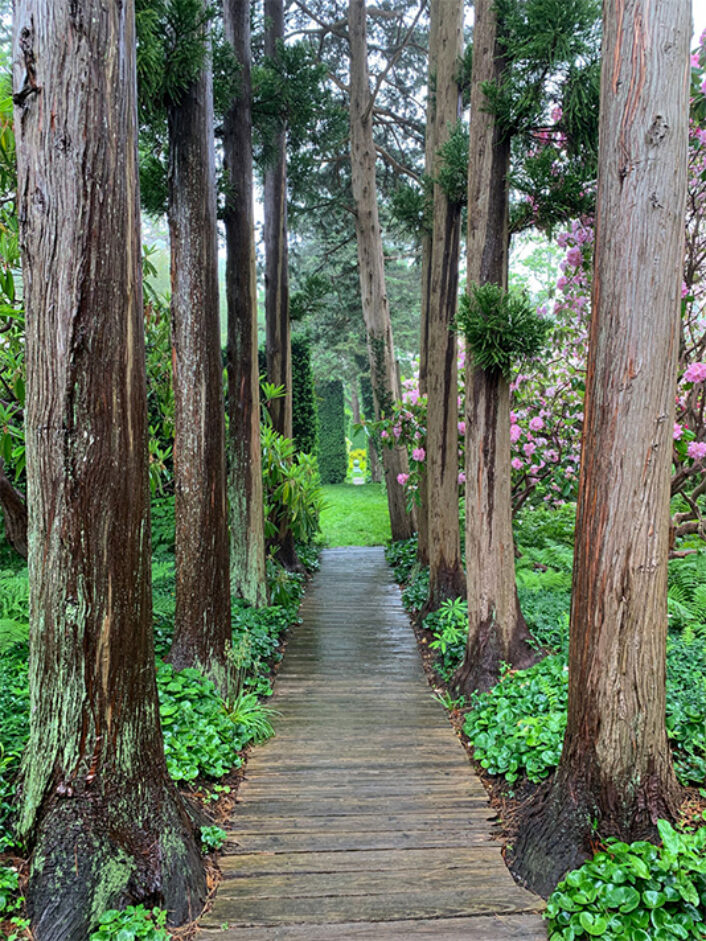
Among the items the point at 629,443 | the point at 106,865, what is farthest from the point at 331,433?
the point at 106,865

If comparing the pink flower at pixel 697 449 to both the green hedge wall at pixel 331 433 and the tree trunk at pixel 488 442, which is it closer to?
the tree trunk at pixel 488 442

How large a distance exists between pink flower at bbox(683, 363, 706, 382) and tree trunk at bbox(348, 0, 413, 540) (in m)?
5.10

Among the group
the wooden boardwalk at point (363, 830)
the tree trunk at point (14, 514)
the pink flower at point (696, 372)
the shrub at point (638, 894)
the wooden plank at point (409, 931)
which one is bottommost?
the wooden boardwalk at point (363, 830)

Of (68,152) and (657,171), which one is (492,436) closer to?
(657,171)

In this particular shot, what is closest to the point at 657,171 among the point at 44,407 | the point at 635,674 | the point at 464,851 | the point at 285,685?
the point at 635,674

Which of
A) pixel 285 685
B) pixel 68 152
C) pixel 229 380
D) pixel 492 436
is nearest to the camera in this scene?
pixel 68 152

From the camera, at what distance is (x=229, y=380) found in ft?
19.4

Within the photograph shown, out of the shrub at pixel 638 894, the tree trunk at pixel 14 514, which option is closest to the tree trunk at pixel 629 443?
the shrub at pixel 638 894

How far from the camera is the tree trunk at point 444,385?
19.9 feet

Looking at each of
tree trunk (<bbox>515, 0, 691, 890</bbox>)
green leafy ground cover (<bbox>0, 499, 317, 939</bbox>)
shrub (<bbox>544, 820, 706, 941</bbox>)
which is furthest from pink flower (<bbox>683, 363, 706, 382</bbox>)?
green leafy ground cover (<bbox>0, 499, 317, 939</bbox>)

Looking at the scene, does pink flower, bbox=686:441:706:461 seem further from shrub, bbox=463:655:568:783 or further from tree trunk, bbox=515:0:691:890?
tree trunk, bbox=515:0:691:890

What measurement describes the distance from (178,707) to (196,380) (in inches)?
83.6

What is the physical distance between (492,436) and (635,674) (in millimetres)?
2066

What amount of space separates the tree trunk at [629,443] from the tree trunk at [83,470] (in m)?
1.70
